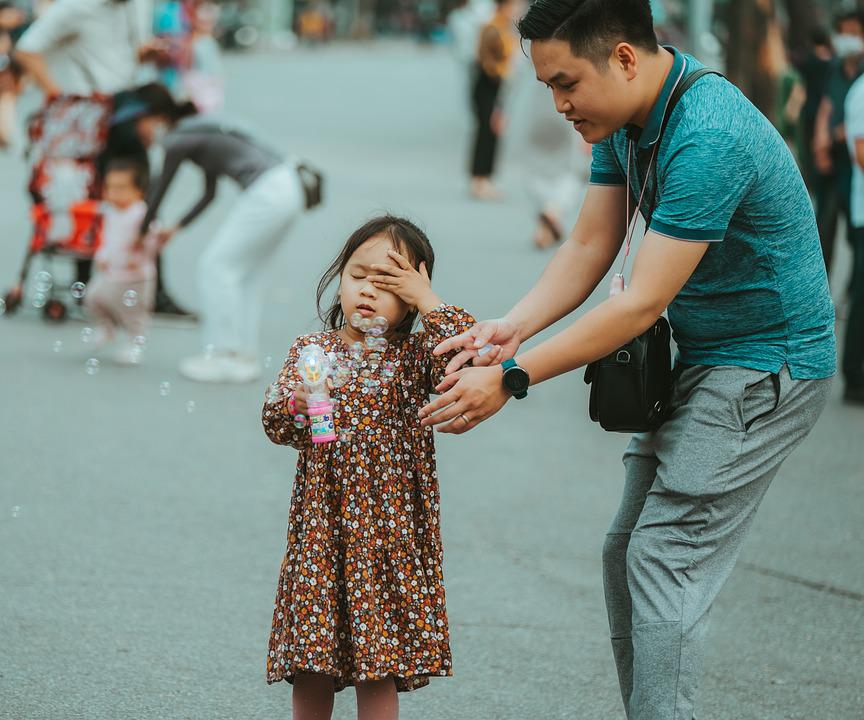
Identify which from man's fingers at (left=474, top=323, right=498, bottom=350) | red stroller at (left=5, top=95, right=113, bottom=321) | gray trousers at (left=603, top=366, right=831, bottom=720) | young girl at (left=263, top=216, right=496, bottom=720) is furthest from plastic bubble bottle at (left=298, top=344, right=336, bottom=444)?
red stroller at (left=5, top=95, right=113, bottom=321)

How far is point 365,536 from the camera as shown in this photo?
3.21m

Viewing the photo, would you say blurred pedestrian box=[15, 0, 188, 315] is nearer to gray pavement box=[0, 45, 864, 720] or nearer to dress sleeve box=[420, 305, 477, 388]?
gray pavement box=[0, 45, 864, 720]

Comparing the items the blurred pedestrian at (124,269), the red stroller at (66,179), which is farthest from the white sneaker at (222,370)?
the red stroller at (66,179)

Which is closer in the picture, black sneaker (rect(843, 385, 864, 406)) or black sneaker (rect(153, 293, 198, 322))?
black sneaker (rect(843, 385, 864, 406))

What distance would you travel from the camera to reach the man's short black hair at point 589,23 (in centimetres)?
292

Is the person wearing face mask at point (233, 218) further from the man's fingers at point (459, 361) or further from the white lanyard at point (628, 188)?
the man's fingers at point (459, 361)

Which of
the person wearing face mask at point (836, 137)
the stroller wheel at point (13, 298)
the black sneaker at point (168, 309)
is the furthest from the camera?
the black sneaker at point (168, 309)

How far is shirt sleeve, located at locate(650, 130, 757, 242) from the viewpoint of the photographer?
2.90 meters

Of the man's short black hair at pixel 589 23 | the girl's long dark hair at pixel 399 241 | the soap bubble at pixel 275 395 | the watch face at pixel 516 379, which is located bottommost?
the soap bubble at pixel 275 395

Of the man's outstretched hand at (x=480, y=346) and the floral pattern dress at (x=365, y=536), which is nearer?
the man's outstretched hand at (x=480, y=346)

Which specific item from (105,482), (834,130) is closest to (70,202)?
(105,482)

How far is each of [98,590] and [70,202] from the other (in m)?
5.00

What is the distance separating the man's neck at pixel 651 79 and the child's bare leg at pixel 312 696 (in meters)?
1.45

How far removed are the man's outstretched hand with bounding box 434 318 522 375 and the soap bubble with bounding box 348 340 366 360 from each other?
0.64 feet
